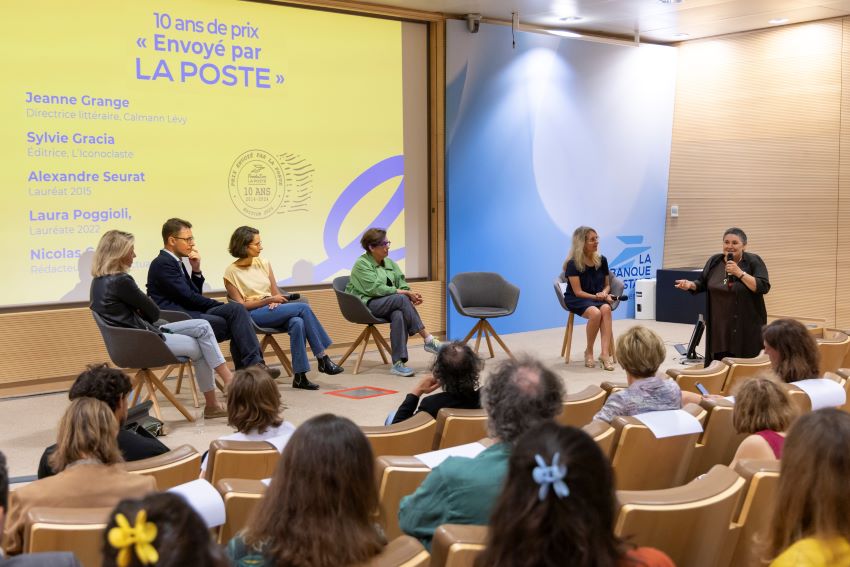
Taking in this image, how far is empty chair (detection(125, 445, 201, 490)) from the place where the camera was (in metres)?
3.05

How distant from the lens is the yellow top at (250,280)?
24.8ft

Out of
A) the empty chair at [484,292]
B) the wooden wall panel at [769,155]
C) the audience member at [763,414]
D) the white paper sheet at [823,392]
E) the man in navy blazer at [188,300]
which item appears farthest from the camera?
the wooden wall panel at [769,155]

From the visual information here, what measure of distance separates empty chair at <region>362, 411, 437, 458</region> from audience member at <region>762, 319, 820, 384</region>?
1686 mm

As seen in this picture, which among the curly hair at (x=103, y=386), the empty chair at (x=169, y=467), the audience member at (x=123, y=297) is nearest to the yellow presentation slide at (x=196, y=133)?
the audience member at (x=123, y=297)

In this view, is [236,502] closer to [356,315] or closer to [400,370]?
[400,370]

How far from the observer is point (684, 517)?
2.29m

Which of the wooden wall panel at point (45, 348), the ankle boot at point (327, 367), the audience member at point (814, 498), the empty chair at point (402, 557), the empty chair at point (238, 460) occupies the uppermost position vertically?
the audience member at point (814, 498)

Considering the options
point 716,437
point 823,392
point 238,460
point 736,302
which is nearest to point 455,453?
point 238,460

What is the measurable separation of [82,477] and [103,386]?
3.06 ft

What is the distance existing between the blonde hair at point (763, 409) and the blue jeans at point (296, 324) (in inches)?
179

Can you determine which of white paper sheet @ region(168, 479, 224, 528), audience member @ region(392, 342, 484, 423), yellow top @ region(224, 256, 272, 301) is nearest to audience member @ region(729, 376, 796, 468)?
audience member @ region(392, 342, 484, 423)

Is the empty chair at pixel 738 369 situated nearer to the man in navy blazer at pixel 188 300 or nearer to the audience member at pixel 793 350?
the audience member at pixel 793 350

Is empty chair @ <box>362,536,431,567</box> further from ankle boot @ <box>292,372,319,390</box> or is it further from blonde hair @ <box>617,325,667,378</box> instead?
ankle boot @ <box>292,372,319,390</box>

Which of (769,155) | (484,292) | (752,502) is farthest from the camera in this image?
(769,155)
